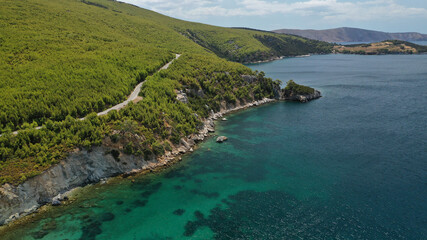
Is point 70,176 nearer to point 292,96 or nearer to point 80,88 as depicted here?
point 80,88

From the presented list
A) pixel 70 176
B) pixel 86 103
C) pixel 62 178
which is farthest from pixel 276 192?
pixel 86 103

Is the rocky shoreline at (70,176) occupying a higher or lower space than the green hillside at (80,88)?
lower

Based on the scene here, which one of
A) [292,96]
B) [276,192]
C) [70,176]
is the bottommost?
[276,192]

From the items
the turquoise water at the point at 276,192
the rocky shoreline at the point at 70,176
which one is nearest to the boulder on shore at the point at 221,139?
the turquoise water at the point at 276,192

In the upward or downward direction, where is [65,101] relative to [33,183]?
upward

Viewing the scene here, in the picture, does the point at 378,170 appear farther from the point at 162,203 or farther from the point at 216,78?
the point at 216,78

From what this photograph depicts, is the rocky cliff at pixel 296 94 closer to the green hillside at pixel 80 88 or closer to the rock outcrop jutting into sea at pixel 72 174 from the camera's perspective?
the green hillside at pixel 80 88

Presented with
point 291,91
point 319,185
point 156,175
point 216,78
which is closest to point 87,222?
point 156,175
